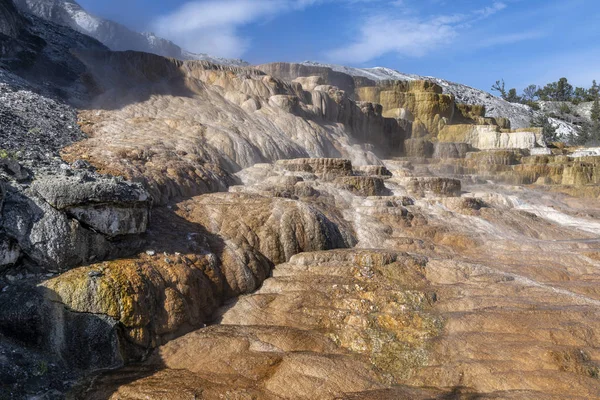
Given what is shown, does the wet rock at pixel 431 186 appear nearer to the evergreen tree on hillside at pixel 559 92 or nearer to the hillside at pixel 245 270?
the hillside at pixel 245 270

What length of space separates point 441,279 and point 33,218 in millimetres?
6414

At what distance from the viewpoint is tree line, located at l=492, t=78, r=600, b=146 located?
126ft

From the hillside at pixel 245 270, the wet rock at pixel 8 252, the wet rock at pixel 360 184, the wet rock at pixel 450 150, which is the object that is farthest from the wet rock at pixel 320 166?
the wet rock at pixel 450 150

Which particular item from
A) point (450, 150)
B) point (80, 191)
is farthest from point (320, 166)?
point (450, 150)

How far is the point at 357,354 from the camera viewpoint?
19.9ft

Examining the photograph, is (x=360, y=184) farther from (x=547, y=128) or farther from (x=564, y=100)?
(x=564, y=100)

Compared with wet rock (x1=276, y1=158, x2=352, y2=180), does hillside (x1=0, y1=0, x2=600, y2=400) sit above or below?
below

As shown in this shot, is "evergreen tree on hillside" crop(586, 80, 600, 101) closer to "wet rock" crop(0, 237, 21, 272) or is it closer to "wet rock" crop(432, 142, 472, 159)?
"wet rock" crop(432, 142, 472, 159)

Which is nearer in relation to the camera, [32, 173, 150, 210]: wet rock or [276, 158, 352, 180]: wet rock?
[32, 173, 150, 210]: wet rock

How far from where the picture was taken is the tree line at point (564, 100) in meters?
38.5

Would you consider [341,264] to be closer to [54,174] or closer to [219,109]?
[54,174]

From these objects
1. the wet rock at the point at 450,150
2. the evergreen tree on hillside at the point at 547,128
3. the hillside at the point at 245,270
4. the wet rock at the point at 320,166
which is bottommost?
the hillside at the point at 245,270

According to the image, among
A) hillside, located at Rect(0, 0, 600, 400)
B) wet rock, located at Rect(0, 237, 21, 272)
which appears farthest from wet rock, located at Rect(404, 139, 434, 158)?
wet rock, located at Rect(0, 237, 21, 272)

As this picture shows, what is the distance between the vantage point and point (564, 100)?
174 ft
